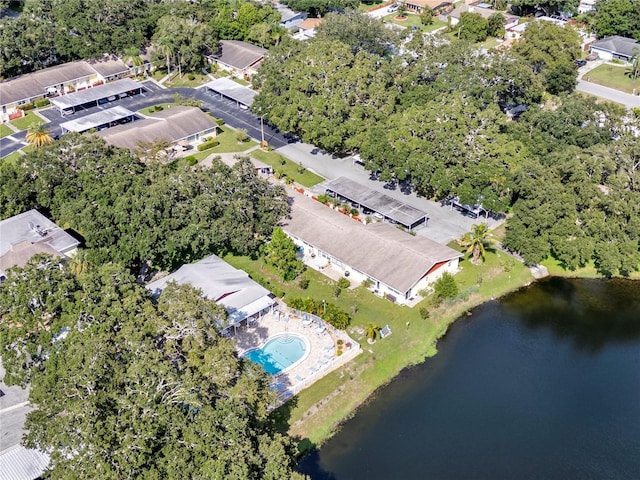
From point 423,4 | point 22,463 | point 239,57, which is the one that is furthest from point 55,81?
point 423,4

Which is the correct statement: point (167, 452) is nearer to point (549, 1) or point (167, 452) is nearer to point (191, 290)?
point (191, 290)

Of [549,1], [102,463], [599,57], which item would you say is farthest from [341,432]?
[549,1]

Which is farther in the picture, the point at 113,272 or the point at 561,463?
the point at 113,272

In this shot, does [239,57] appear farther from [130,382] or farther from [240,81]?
[130,382]

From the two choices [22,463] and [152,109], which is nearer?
[22,463]

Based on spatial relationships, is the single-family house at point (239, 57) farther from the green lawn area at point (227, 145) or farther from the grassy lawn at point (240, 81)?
the green lawn area at point (227, 145)
